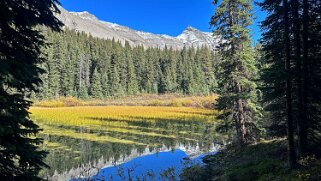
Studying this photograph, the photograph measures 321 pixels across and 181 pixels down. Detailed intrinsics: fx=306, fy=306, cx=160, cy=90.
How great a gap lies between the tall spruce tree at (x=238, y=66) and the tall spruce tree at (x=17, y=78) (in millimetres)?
14215

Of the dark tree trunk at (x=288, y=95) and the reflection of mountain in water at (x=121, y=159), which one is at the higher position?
the dark tree trunk at (x=288, y=95)

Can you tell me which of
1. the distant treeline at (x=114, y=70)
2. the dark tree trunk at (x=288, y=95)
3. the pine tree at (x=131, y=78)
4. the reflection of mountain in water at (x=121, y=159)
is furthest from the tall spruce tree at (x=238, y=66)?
the pine tree at (x=131, y=78)

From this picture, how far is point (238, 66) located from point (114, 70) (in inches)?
2963

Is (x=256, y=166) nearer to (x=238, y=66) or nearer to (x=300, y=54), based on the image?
(x=300, y=54)

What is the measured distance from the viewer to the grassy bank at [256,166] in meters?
11.1

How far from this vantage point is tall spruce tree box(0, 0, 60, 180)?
631 centimetres

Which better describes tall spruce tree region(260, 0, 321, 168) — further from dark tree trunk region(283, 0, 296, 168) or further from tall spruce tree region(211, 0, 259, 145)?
tall spruce tree region(211, 0, 259, 145)

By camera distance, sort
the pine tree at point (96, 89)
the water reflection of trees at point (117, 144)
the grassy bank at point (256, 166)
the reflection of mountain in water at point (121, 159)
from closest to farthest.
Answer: the grassy bank at point (256, 166) → the reflection of mountain in water at point (121, 159) → the water reflection of trees at point (117, 144) → the pine tree at point (96, 89)

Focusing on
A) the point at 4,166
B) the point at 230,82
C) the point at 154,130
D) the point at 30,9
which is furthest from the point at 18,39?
the point at 154,130

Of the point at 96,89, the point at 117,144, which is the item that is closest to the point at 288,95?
the point at 117,144

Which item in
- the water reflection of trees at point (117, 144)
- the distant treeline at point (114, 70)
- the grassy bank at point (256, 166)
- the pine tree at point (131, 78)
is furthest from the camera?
the pine tree at point (131, 78)

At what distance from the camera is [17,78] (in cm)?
667

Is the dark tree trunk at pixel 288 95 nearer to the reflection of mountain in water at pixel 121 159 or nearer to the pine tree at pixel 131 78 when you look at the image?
the reflection of mountain in water at pixel 121 159

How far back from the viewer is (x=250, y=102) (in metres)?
20.1
